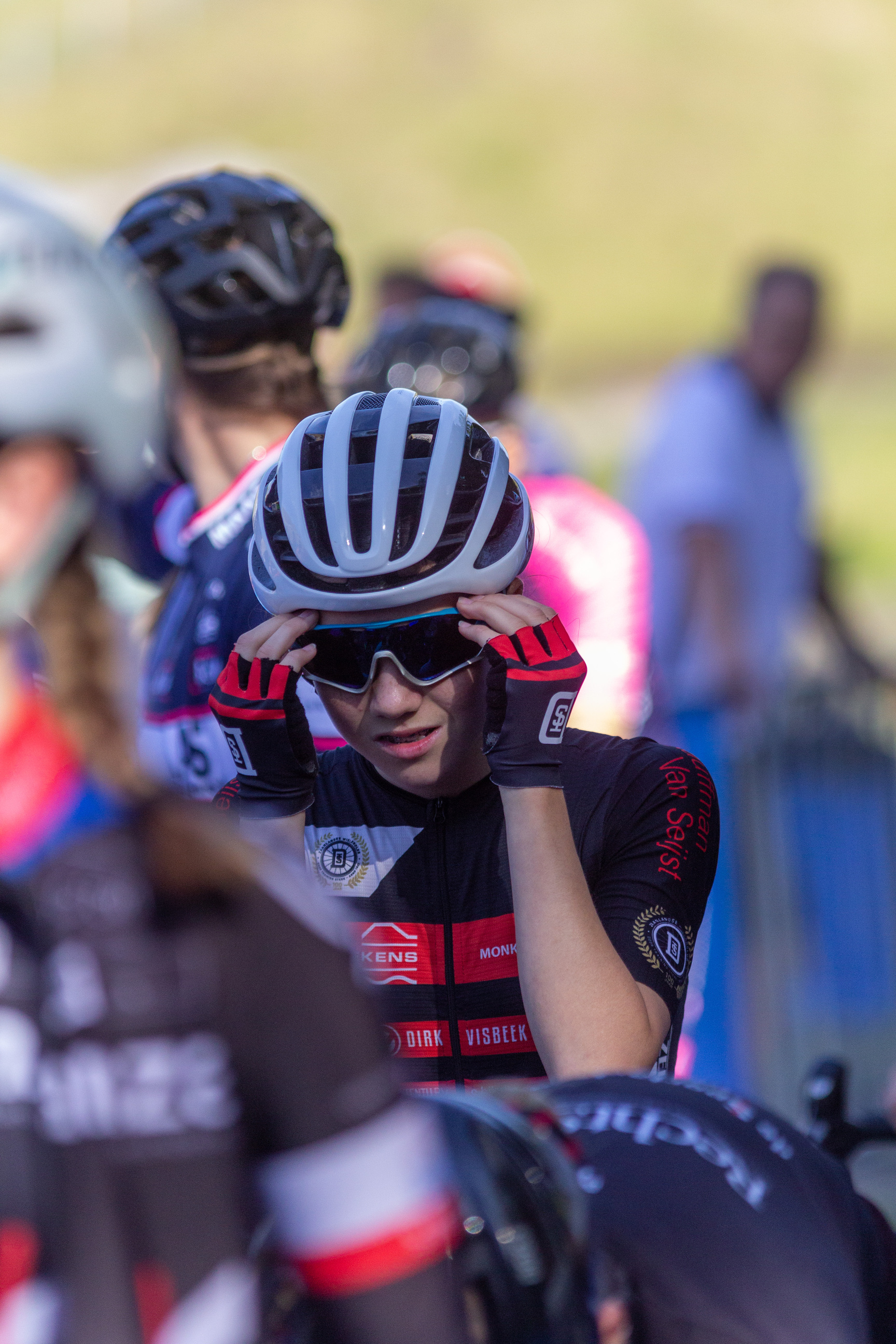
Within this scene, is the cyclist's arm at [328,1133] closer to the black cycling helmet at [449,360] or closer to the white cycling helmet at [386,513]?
the white cycling helmet at [386,513]

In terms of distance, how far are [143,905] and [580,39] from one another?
6394cm

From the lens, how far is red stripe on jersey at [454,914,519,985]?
2453 millimetres

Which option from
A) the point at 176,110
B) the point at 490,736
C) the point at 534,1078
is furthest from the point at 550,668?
the point at 176,110

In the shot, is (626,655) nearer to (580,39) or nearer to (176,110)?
(176,110)

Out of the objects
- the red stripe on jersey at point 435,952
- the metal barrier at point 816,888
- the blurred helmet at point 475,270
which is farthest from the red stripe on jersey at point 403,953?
the blurred helmet at point 475,270

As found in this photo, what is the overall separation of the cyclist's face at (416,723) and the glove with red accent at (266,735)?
0.08 metres

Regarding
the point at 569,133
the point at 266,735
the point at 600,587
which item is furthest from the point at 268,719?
the point at 569,133

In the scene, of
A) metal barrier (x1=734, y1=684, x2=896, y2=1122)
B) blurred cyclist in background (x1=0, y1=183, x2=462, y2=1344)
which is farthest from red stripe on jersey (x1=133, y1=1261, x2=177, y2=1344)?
metal barrier (x1=734, y1=684, x2=896, y2=1122)

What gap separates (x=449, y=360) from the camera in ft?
16.0

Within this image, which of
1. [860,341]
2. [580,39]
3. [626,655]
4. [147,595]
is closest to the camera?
[626,655]

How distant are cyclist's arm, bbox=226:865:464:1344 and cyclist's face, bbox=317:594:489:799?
0.97 m

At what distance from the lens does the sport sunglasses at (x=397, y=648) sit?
236 centimetres

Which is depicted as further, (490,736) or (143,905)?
(490,736)

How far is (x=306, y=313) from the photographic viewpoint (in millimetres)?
3283
